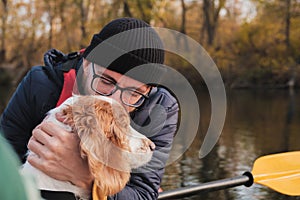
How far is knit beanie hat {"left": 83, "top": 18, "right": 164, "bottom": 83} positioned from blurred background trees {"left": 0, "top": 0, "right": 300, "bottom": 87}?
66.0 ft

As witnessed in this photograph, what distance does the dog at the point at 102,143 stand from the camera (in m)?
1.36

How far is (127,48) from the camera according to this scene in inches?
70.4

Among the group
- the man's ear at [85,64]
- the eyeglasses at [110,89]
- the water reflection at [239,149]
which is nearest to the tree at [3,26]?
the water reflection at [239,149]

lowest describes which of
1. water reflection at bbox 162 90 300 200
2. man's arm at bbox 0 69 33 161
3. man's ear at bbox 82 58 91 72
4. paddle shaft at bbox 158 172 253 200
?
water reflection at bbox 162 90 300 200

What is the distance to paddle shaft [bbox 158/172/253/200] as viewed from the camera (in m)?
2.87

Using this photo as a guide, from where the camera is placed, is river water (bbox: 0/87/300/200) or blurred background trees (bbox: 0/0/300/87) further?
blurred background trees (bbox: 0/0/300/87)

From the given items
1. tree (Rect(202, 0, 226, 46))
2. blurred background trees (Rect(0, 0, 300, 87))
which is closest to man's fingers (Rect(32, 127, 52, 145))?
blurred background trees (Rect(0, 0, 300, 87))

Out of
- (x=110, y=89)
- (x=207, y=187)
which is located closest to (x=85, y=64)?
(x=110, y=89)

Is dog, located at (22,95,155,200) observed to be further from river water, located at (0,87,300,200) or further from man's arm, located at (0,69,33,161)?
river water, located at (0,87,300,200)

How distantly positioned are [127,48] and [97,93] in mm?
228

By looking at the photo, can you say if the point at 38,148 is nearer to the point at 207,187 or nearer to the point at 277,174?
the point at 207,187

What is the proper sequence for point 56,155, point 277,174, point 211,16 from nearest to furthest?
point 56,155 → point 277,174 → point 211,16

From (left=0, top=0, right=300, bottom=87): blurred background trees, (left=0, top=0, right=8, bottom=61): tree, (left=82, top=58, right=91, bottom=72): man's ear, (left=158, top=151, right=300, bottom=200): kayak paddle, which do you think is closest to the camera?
(left=82, top=58, right=91, bottom=72): man's ear

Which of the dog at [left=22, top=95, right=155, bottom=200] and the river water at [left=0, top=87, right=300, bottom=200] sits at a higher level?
the dog at [left=22, top=95, right=155, bottom=200]
